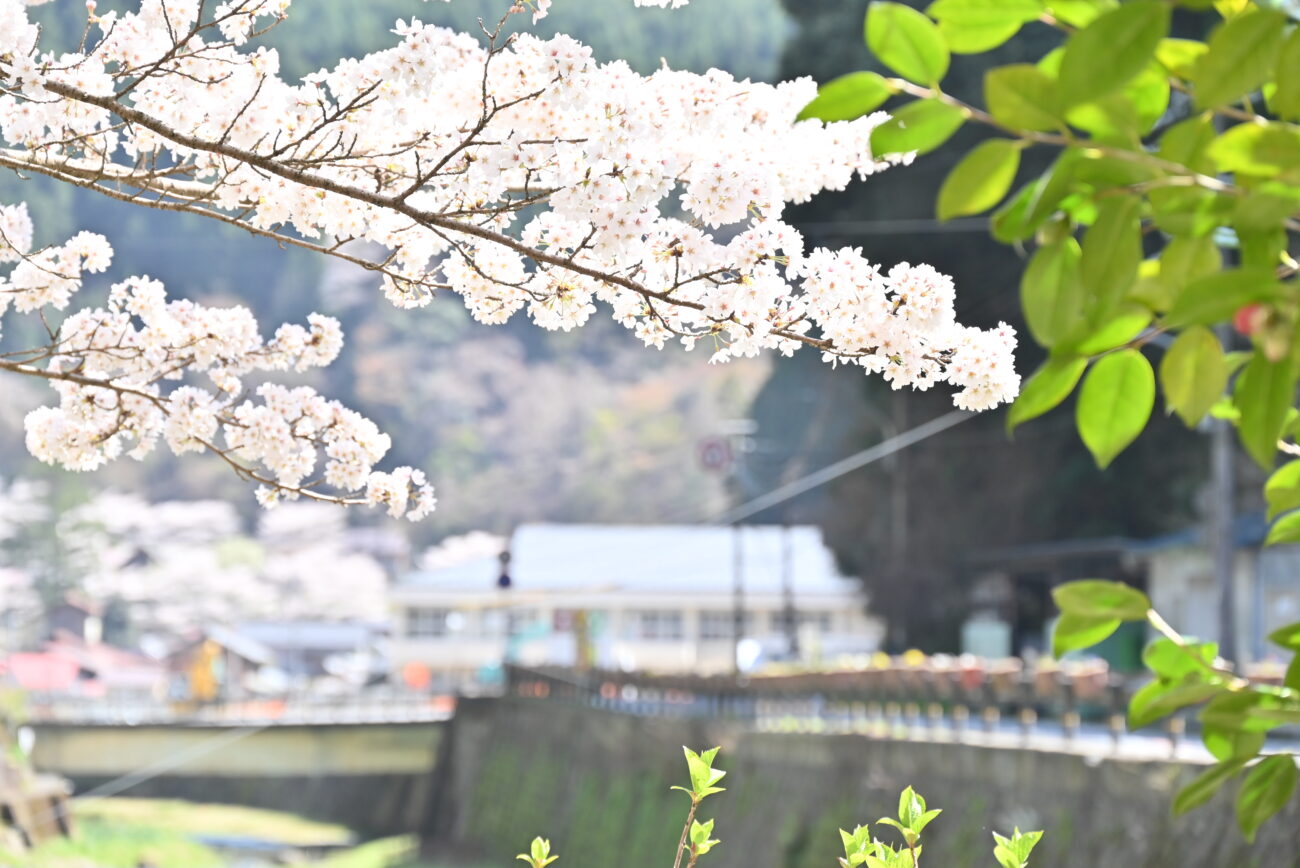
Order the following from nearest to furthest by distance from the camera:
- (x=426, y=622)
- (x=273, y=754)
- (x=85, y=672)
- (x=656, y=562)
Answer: (x=273, y=754) < (x=656, y=562) < (x=426, y=622) < (x=85, y=672)

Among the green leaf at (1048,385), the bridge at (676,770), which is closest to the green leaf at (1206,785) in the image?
the green leaf at (1048,385)

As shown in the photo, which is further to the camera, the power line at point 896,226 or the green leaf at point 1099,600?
the power line at point 896,226

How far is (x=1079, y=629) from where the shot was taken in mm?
1703

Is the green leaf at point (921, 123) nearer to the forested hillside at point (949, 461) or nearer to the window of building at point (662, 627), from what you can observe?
the forested hillside at point (949, 461)

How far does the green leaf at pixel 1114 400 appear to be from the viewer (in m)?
1.67

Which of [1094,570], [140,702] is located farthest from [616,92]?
[140,702]

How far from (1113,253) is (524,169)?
2859mm

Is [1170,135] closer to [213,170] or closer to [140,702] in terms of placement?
[213,170]

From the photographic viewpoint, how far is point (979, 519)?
32188 mm

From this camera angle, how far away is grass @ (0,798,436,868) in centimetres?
3020

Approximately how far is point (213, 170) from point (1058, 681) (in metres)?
13.8

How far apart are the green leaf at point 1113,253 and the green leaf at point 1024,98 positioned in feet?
0.32

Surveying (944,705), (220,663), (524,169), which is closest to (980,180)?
(524,169)

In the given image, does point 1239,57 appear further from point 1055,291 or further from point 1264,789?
point 1264,789
